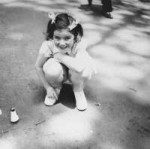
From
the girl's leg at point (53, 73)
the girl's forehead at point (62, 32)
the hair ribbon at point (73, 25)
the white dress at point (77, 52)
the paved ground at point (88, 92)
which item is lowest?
the paved ground at point (88, 92)

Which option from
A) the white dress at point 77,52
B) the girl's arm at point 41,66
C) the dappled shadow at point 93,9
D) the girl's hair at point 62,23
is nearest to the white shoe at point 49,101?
the girl's arm at point 41,66

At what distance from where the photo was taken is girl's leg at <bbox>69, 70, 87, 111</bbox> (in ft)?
6.79

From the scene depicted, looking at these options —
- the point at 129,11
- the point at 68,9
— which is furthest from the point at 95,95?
the point at 129,11

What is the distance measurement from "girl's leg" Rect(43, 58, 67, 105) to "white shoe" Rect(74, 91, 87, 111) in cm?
19

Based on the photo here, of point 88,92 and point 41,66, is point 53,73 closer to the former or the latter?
point 41,66

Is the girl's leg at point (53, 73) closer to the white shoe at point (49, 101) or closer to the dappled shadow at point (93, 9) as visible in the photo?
the white shoe at point (49, 101)

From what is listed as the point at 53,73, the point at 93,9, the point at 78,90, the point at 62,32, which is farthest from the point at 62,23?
the point at 93,9

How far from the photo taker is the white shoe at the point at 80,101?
2148 mm

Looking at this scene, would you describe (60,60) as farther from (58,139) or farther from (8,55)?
(8,55)

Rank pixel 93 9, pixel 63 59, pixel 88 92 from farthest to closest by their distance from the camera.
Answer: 1. pixel 93 9
2. pixel 88 92
3. pixel 63 59

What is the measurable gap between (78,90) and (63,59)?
1.06ft

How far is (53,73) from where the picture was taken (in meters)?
2.04

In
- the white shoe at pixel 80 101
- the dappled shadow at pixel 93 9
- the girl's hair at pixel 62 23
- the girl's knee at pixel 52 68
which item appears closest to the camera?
the girl's hair at pixel 62 23

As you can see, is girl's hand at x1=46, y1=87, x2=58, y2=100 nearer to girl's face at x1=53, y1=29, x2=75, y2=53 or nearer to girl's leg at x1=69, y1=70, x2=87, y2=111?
Answer: girl's leg at x1=69, y1=70, x2=87, y2=111
